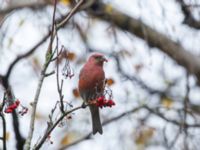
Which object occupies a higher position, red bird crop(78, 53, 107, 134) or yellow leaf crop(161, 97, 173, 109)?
red bird crop(78, 53, 107, 134)

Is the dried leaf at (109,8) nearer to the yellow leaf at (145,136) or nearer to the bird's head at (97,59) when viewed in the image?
the yellow leaf at (145,136)

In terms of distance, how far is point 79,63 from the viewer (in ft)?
22.4

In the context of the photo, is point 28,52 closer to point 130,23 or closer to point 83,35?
point 83,35

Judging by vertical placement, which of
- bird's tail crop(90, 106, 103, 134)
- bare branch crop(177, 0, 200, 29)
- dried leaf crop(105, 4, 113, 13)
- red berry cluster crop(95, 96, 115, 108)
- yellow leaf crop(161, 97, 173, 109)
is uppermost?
red berry cluster crop(95, 96, 115, 108)


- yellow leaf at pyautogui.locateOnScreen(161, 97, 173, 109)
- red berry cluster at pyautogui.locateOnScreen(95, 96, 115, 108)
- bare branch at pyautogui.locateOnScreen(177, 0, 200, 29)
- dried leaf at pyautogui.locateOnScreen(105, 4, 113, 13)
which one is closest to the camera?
red berry cluster at pyautogui.locateOnScreen(95, 96, 115, 108)

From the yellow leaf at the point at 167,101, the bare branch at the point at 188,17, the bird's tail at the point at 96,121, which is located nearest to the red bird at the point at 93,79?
the bird's tail at the point at 96,121

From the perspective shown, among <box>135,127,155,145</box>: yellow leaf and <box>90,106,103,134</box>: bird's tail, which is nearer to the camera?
<box>90,106,103,134</box>: bird's tail

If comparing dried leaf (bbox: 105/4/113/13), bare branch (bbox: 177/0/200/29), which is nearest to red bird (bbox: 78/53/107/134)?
bare branch (bbox: 177/0/200/29)

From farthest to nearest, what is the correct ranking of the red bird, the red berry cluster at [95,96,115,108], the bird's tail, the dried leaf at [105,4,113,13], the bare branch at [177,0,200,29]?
the dried leaf at [105,4,113,13], the bare branch at [177,0,200,29], the bird's tail, the red bird, the red berry cluster at [95,96,115,108]

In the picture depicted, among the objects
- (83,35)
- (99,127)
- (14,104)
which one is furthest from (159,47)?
(14,104)

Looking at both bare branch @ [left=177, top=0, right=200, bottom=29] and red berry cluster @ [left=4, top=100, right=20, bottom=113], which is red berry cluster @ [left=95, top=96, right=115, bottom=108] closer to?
red berry cluster @ [left=4, top=100, right=20, bottom=113]

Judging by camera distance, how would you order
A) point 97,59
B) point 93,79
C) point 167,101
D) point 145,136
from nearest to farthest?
point 93,79
point 97,59
point 145,136
point 167,101

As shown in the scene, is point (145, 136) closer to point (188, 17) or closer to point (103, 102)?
point (188, 17)

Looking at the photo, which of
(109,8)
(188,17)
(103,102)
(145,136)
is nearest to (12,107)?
(103,102)
